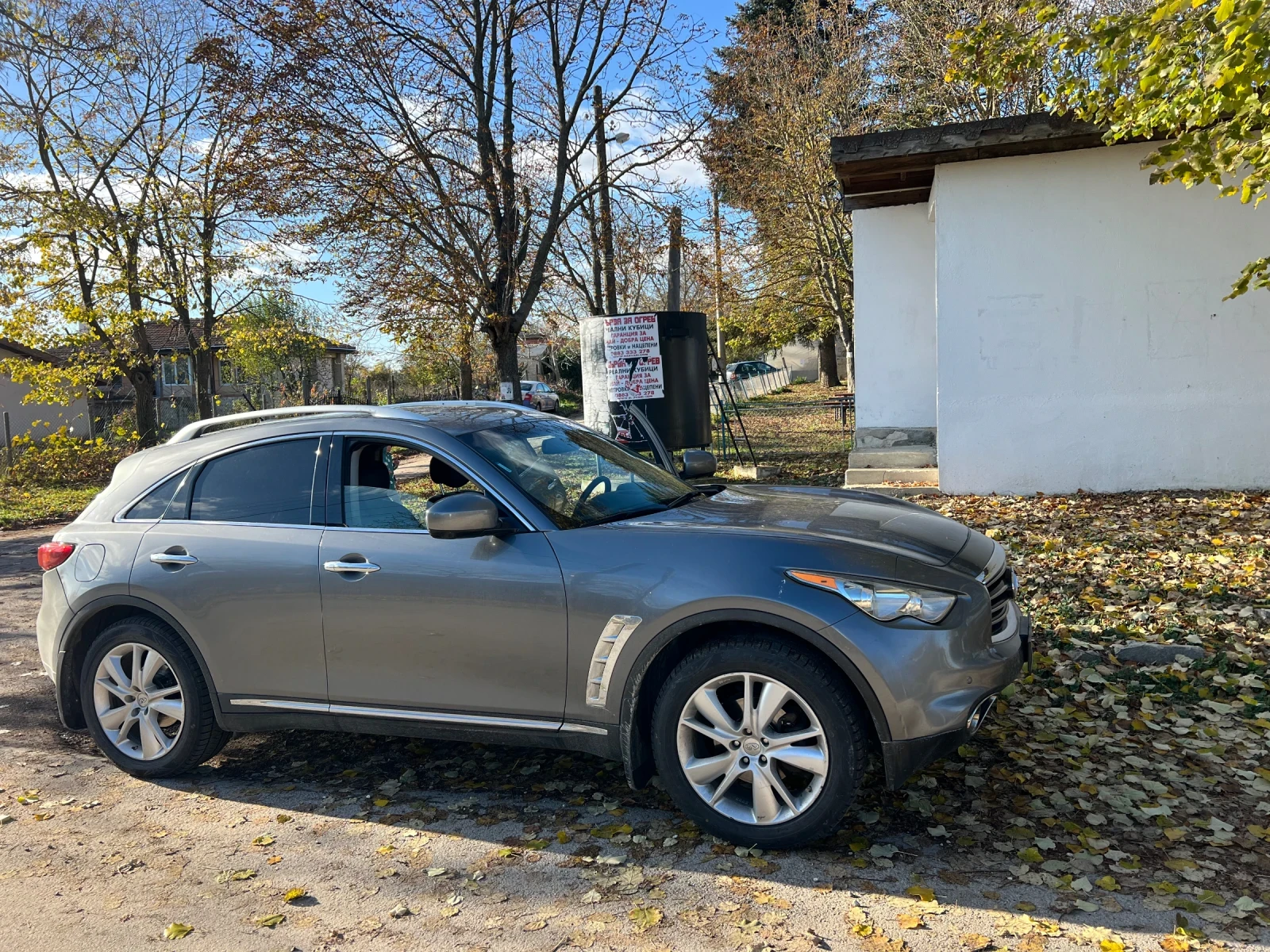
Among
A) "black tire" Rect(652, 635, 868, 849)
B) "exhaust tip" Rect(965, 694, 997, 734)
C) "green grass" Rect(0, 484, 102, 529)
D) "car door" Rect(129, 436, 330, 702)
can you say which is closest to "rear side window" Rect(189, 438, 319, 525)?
"car door" Rect(129, 436, 330, 702)

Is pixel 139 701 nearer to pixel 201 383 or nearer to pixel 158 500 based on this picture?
pixel 158 500

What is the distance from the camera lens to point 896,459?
11.7m

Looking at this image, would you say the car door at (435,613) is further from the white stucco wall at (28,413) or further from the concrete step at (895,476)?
the white stucco wall at (28,413)

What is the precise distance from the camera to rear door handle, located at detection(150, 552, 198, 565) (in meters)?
4.52

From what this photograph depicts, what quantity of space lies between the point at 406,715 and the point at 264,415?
182 centimetres

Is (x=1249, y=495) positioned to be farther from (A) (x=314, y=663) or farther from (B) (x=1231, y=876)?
(A) (x=314, y=663)

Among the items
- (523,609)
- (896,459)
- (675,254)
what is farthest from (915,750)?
(675,254)

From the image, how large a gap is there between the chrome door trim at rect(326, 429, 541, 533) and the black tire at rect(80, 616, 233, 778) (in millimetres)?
982

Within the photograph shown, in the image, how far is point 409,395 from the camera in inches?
1775

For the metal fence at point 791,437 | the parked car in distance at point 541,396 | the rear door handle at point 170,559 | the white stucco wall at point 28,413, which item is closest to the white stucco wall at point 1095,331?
the metal fence at point 791,437

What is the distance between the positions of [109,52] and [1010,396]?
18.6m

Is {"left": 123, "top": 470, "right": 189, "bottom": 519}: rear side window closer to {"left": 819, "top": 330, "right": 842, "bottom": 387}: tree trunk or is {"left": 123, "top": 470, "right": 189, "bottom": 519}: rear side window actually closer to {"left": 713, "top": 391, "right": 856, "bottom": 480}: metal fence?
{"left": 713, "top": 391, "right": 856, "bottom": 480}: metal fence

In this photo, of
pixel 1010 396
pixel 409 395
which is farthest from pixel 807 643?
pixel 409 395

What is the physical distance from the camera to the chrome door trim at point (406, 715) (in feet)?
12.9
